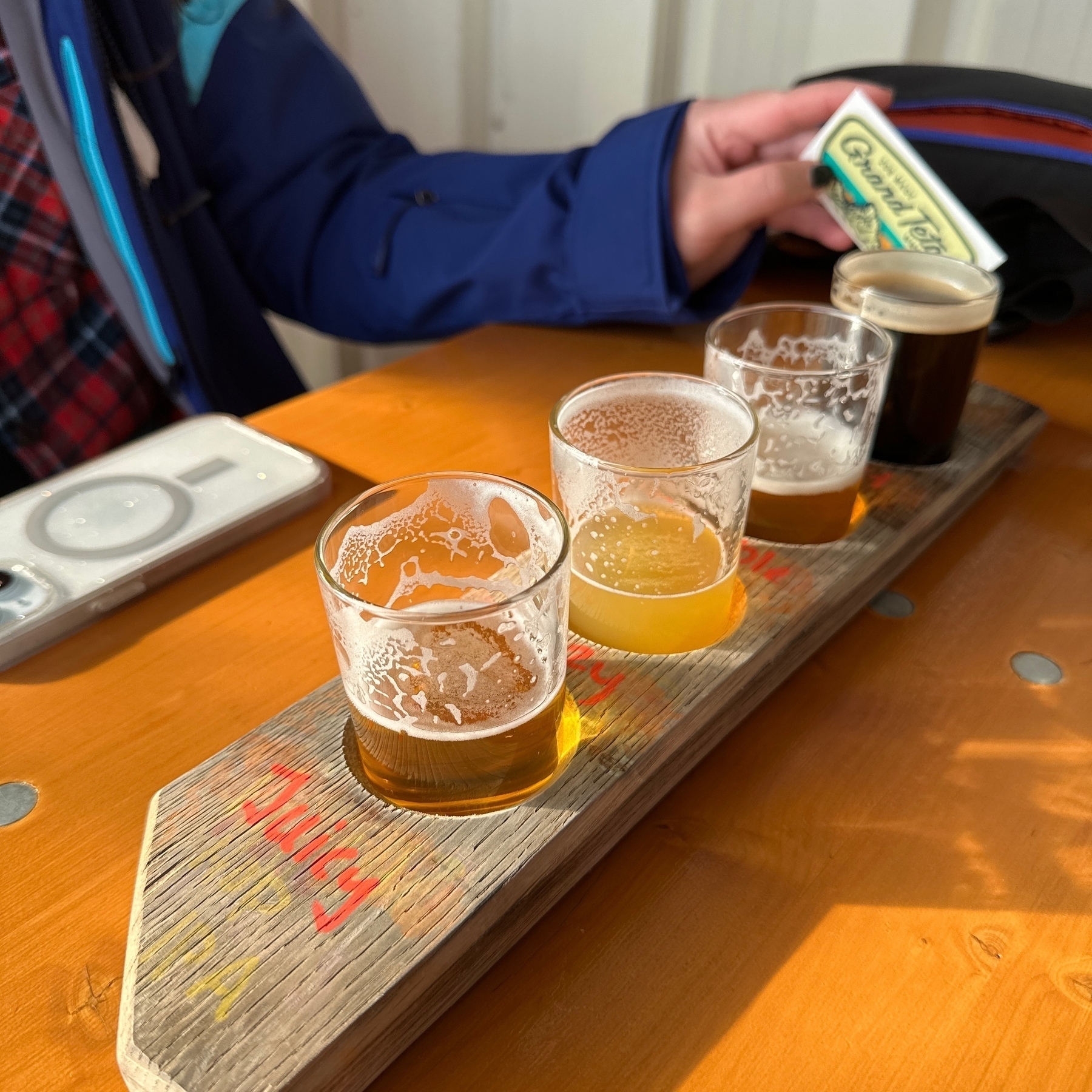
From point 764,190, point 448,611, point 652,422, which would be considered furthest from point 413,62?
point 448,611

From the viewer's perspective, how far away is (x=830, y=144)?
735mm

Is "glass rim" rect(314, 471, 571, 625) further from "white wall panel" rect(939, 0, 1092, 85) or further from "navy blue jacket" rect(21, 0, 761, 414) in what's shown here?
"white wall panel" rect(939, 0, 1092, 85)

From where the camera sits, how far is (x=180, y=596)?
1.77 ft

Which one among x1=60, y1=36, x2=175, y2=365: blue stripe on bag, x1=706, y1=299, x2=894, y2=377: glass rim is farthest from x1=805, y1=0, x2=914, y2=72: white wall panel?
x1=60, y1=36, x2=175, y2=365: blue stripe on bag

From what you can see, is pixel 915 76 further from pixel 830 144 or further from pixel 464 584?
pixel 464 584

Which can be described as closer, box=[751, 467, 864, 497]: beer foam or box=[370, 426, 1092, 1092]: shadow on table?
box=[370, 426, 1092, 1092]: shadow on table

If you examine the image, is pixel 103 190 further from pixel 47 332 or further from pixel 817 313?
pixel 817 313

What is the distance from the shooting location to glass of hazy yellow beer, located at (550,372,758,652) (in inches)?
17.6

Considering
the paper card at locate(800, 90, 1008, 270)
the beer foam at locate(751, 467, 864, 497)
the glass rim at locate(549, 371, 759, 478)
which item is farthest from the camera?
the paper card at locate(800, 90, 1008, 270)

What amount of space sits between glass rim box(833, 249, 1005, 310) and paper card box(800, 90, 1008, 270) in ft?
0.06

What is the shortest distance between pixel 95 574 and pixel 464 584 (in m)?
0.22

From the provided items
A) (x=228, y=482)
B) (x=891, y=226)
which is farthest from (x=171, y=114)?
(x=891, y=226)

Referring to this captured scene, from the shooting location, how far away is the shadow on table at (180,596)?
493 millimetres

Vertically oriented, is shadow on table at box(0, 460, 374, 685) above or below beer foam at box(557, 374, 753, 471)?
below
